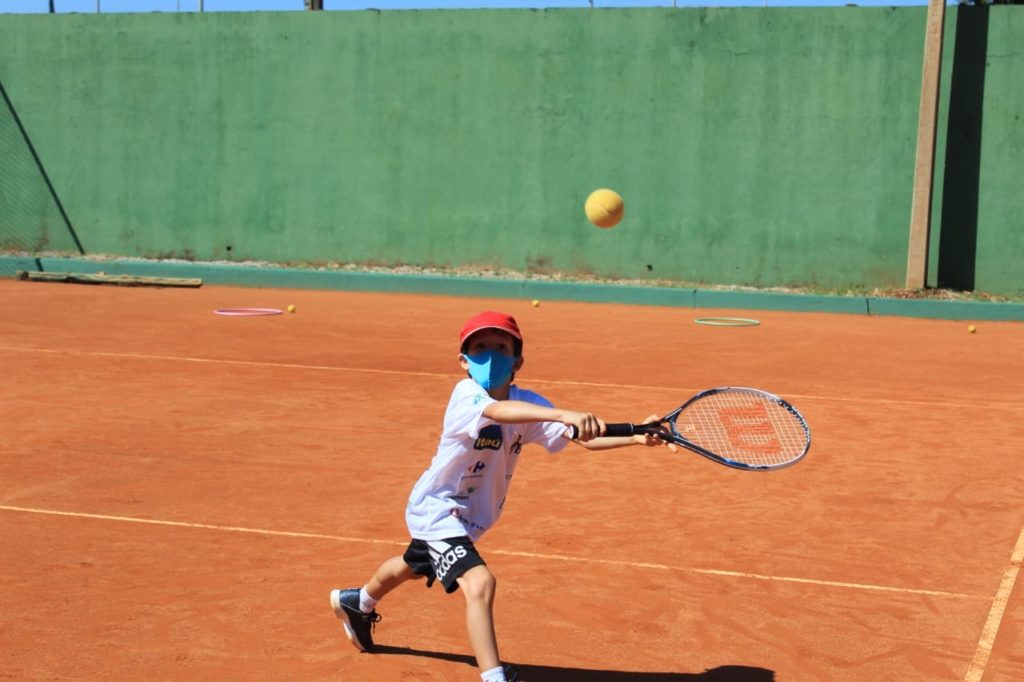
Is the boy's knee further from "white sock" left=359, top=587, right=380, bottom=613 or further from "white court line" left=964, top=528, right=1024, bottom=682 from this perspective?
"white court line" left=964, top=528, right=1024, bottom=682

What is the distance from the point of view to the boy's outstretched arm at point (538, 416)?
12.0 feet

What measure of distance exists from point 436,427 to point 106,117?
1570 cm

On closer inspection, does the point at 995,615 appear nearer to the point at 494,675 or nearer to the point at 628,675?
the point at 628,675

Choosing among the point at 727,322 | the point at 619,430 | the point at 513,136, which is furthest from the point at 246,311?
the point at 619,430

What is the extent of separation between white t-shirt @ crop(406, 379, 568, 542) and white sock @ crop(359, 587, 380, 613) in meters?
0.37

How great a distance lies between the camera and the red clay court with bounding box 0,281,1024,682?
14.6ft

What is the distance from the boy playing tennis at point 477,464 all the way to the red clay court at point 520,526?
0.51 m

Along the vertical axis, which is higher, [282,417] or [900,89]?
[900,89]

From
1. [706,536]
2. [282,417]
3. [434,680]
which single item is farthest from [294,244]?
[434,680]

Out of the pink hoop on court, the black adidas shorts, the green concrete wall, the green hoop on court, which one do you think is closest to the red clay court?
the black adidas shorts

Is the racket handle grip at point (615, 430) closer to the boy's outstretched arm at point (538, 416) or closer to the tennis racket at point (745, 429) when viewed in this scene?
the boy's outstretched arm at point (538, 416)

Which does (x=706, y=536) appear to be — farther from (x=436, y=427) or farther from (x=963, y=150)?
(x=963, y=150)

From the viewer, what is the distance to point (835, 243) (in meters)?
19.0

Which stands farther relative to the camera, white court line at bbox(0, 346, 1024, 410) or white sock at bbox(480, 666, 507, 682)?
white court line at bbox(0, 346, 1024, 410)
